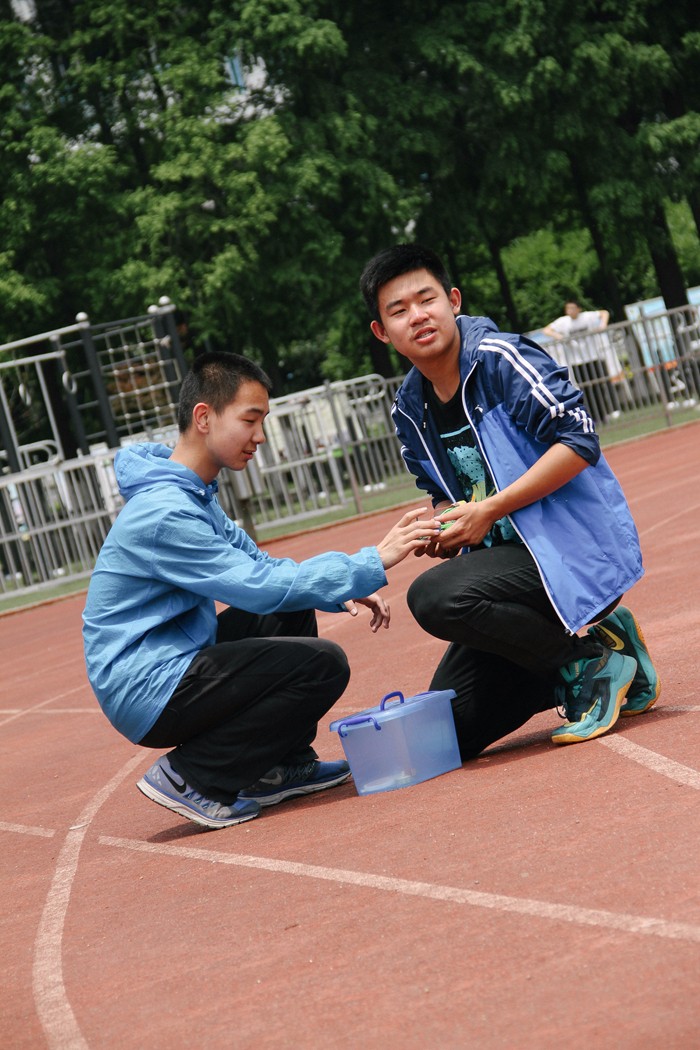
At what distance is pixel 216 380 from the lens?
568 cm

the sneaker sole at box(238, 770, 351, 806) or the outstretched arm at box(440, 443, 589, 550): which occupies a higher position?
the outstretched arm at box(440, 443, 589, 550)

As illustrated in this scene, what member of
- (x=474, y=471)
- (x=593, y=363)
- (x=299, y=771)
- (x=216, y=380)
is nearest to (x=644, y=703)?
(x=474, y=471)

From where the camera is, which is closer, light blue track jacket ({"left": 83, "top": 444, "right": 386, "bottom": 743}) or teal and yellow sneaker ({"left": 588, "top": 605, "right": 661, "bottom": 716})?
light blue track jacket ({"left": 83, "top": 444, "right": 386, "bottom": 743})

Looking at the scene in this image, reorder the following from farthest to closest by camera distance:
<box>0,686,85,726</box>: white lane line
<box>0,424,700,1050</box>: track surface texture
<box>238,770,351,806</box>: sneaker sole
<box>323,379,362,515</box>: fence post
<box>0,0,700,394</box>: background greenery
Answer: <box>0,0,700,394</box>: background greenery, <box>323,379,362,515</box>: fence post, <box>0,686,85,726</box>: white lane line, <box>238,770,351,806</box>: sneaker sole, <box>0,424,700,1050</box>: track surface texture

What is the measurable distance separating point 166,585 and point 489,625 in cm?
118

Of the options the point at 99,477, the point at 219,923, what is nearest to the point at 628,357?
the point at 99,477

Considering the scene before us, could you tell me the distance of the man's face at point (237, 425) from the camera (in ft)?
18.6

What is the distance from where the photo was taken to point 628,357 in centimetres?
2338

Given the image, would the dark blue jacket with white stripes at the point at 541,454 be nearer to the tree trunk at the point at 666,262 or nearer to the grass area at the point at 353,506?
the grass area at the point at 353,506

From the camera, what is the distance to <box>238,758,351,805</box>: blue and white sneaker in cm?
596

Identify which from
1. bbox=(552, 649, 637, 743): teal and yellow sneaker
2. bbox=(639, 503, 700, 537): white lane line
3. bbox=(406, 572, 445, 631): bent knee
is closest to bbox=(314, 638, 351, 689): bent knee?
bbox=(406, 572, 445, 631): bent knee

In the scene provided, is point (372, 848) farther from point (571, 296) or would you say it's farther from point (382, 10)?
point (571, 296)

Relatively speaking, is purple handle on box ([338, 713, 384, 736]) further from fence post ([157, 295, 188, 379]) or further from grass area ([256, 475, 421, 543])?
fence post ([157, 295, 188, 379])

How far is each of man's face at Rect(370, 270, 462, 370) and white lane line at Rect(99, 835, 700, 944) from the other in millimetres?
1887
